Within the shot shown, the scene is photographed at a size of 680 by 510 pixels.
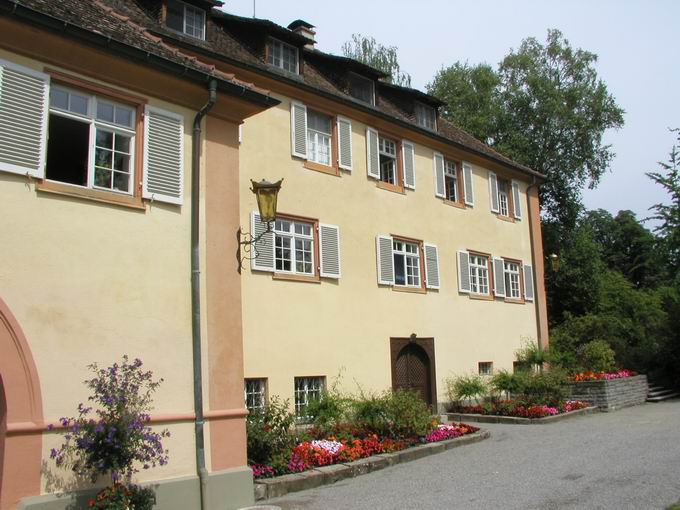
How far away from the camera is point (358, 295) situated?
1611 cm

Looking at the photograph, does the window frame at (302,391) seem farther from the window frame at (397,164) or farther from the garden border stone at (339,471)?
the window frame at (397,164)

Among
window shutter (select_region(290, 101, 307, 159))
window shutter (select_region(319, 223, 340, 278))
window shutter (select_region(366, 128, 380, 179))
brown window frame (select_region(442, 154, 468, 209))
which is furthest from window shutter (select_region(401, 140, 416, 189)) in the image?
window shutter (select_region(290, 101, 307, 159))

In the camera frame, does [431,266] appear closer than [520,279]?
Yes

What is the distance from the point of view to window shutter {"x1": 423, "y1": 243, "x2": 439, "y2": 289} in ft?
60.7

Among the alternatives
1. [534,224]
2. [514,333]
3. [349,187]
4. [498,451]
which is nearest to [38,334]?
[498,451]

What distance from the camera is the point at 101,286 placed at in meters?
8.13

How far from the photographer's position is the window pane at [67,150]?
8.17 metres

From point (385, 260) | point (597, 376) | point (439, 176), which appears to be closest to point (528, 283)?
point (597, 376)

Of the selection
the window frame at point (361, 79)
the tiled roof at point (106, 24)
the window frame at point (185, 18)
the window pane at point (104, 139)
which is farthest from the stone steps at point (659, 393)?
the window pane at point (104, 139)

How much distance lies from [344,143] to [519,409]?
26.9 feet

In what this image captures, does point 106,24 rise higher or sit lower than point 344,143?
lower

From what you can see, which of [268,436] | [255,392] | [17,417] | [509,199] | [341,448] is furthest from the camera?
[509,199]

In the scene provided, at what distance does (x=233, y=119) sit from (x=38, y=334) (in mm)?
4254

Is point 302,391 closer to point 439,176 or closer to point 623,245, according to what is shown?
point 439,176
